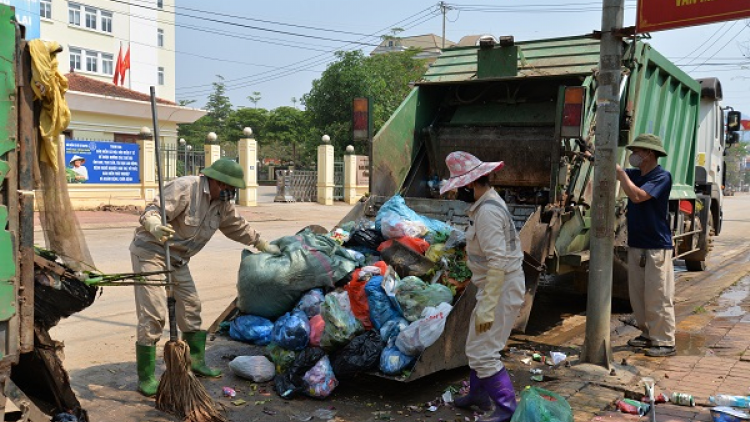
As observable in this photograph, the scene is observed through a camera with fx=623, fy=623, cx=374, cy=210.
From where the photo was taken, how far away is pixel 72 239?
2695 mm

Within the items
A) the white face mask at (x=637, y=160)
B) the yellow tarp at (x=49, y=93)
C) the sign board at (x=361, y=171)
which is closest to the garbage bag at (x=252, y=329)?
the yellow tarp at (x=49, y=93)

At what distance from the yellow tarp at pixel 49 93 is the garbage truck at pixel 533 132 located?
3.13 m

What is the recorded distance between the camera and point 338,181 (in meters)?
22.3

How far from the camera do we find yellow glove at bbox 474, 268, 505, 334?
317cm

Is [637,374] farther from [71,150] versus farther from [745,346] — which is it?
[71,150]

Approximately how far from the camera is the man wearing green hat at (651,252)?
466cm

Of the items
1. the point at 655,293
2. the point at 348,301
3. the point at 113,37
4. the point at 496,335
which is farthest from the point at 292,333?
the point at 113,37

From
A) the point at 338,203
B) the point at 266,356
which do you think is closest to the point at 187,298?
the point at 266,356

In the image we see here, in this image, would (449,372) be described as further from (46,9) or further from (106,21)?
(106,21)

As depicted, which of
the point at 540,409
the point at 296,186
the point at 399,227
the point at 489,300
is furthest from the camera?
the point at 296,186

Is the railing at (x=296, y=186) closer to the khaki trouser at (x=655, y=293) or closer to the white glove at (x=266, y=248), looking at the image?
the white glove at (x=266, y=248)

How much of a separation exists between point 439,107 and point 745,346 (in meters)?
3.49

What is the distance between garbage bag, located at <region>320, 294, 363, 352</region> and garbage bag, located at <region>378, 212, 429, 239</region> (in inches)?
36.8

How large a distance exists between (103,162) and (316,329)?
13442 mm
